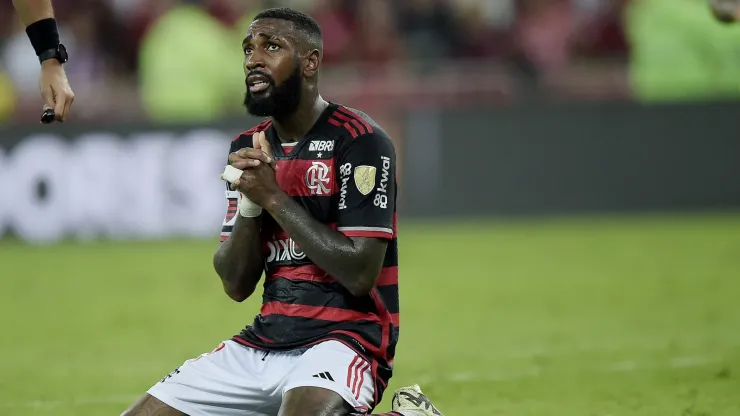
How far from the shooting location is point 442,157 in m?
14.9

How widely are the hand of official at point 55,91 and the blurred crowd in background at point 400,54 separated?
30.6ft

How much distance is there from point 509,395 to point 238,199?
7.06ft

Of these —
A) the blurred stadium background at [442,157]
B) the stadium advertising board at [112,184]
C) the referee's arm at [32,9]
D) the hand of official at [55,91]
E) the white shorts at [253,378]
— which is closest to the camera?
the white shorts at [253,378]

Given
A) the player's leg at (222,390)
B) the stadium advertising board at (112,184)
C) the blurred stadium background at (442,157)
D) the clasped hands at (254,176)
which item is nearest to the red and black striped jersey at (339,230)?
the player's leg at (222,390)

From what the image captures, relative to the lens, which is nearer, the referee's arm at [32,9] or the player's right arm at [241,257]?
the player's right arm at [241,257]

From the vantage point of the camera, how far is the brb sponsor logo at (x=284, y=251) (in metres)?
5.17

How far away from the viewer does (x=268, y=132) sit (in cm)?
541

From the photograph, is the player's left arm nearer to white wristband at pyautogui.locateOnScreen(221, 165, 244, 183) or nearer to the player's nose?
white wristband at pyautogui.locateOnScreen(221, 165, 244, 183)

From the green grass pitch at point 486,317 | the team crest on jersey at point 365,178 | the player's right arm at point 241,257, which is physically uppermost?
the team crest on jersey at point 365,178

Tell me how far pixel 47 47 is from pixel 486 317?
16.6 feet

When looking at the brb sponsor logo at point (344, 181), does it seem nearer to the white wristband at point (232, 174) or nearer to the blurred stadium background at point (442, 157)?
the white wristband at point (232, 174)

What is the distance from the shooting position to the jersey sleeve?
501 centimetres

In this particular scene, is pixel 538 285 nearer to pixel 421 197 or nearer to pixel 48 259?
pixel 421 197

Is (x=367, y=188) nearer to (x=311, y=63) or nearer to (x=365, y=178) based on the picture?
(x=365, y=178)
